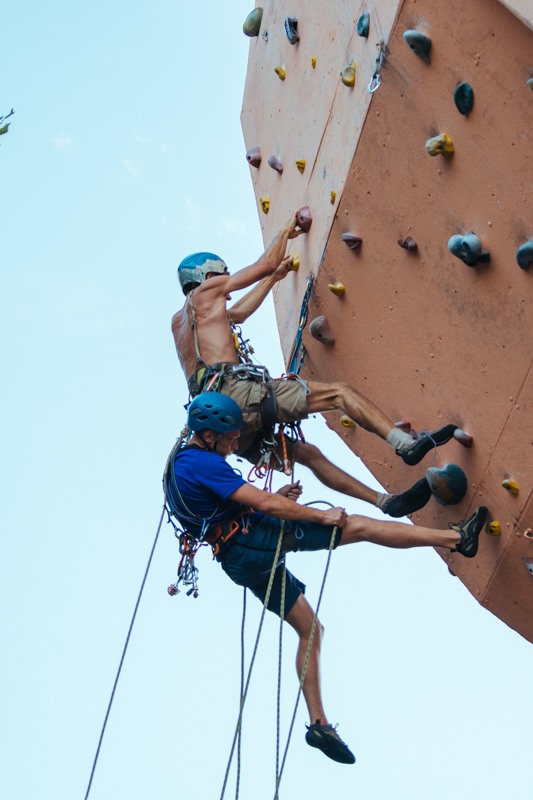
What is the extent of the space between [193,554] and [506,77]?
77.1 inches

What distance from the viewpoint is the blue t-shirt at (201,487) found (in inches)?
180

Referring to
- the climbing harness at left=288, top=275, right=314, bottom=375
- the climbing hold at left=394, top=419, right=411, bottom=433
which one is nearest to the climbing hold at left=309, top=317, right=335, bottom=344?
the climbing harness at left=288, top=275, right=314, bottom=375

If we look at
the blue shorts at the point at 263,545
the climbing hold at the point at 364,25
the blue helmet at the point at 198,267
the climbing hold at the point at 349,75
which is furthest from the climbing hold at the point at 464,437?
the climbing hold at the point at 364,25

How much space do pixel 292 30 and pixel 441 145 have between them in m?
1.27

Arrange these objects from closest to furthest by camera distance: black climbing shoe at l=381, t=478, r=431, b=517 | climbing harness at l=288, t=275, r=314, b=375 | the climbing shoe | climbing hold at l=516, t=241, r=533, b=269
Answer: climbing hold at l=516, t=241, r=533, b=269
the climbing shoe
black climbing shoe at l=381, t=478, r=431, b=517
climbing harness at l=288, t=275, r=314, b=375

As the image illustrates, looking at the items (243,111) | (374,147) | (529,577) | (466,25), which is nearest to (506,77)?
(466,25)

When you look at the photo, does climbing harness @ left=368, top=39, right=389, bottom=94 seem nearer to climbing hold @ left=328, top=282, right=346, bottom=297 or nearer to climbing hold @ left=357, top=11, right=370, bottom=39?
climbing hold @ left=357, top=11, right=370, bottom=39

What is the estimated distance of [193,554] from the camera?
4926mm

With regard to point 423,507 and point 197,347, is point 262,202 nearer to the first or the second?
point 197,347

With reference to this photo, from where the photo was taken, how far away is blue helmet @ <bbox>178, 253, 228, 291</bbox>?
17.5 ft

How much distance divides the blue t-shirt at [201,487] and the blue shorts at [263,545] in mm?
96

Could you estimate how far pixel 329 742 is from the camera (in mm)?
4695

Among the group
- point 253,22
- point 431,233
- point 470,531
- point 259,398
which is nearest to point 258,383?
point 259,398

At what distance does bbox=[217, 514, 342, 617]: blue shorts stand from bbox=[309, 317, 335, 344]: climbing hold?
2.88 feet
